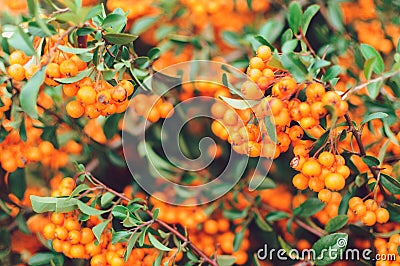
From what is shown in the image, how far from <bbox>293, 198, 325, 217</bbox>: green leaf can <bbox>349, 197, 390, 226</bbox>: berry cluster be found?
22cm

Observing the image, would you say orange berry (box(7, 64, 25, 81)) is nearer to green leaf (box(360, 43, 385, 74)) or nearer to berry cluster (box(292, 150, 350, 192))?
berry cluster (box(292, 150, 350, 192))

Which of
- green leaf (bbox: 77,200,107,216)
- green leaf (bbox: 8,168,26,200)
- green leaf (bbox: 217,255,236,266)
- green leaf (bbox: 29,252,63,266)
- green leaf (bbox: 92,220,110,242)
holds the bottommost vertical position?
green leaf (bbox: 29,252,63,266)

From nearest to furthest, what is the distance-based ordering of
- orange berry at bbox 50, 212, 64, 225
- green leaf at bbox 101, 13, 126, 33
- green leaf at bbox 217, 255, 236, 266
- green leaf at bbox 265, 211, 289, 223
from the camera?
1. green leaf at bbox 101, 13, 126, 33
2. orange berry at bbox 50, 212, 64, 225
3. green leaf at bbox 217, 255, 236, 266
4. green leaf at bbox 265, 211, 289, 223

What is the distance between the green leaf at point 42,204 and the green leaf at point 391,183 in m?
0.80

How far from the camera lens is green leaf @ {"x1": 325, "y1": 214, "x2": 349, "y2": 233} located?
1370 millimetres

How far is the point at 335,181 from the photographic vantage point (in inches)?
46.6

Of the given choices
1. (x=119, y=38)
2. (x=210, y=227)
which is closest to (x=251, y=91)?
(x=119, y=38)

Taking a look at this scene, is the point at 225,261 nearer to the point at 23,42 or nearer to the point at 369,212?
the point at 369,212

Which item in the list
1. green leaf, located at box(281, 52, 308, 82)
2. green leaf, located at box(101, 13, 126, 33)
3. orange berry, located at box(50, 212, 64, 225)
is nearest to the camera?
green leaf, located at box(281, 52, 308, 82)

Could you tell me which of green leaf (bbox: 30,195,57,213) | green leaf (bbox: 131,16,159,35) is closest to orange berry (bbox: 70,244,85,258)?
green leaf (bbox: 30,195,57,213)

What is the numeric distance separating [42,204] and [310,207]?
754 millimetres

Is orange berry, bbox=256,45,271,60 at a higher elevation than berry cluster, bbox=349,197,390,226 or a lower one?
higher

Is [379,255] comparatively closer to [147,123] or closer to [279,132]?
[279,132]

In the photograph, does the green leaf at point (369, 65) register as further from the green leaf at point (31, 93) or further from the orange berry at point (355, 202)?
the green leaf at point (31, 93)
